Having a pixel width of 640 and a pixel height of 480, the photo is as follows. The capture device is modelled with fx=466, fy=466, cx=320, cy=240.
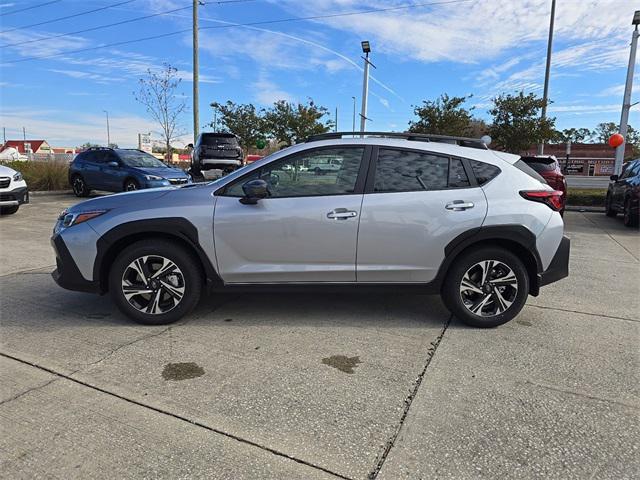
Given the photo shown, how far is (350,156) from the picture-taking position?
Answer: 407 centimetres

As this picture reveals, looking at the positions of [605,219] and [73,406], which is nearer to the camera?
[73,406]

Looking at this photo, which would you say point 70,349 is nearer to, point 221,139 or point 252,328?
point 252,328

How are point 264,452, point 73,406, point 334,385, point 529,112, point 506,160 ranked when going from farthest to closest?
point 529,112, point 506,160, point 334,385, point 73,406, point 264,452

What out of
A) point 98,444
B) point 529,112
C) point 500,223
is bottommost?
point 98,444

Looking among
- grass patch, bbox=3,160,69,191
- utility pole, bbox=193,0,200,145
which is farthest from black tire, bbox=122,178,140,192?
utility pole, bbox=193,0,200,145

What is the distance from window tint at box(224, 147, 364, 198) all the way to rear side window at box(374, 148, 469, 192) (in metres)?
0.23

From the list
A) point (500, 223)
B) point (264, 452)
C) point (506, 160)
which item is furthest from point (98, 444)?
point (506, 160)

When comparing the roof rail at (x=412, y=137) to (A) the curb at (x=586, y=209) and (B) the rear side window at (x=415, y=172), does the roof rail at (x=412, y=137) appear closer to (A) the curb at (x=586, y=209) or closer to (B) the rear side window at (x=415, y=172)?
(B) the rear side window at (x=415, y=172)

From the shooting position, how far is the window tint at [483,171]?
4055mm

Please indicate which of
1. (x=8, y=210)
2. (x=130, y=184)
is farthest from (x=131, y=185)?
(x=8, y=210)

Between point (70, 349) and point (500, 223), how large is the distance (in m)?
3.60

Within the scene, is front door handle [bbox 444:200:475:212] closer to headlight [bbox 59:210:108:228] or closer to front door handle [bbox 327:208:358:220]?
front door handle [bbox 327:208:358:220]

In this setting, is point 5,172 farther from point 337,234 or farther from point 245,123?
point 245,123

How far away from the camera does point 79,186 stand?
1506 cm
